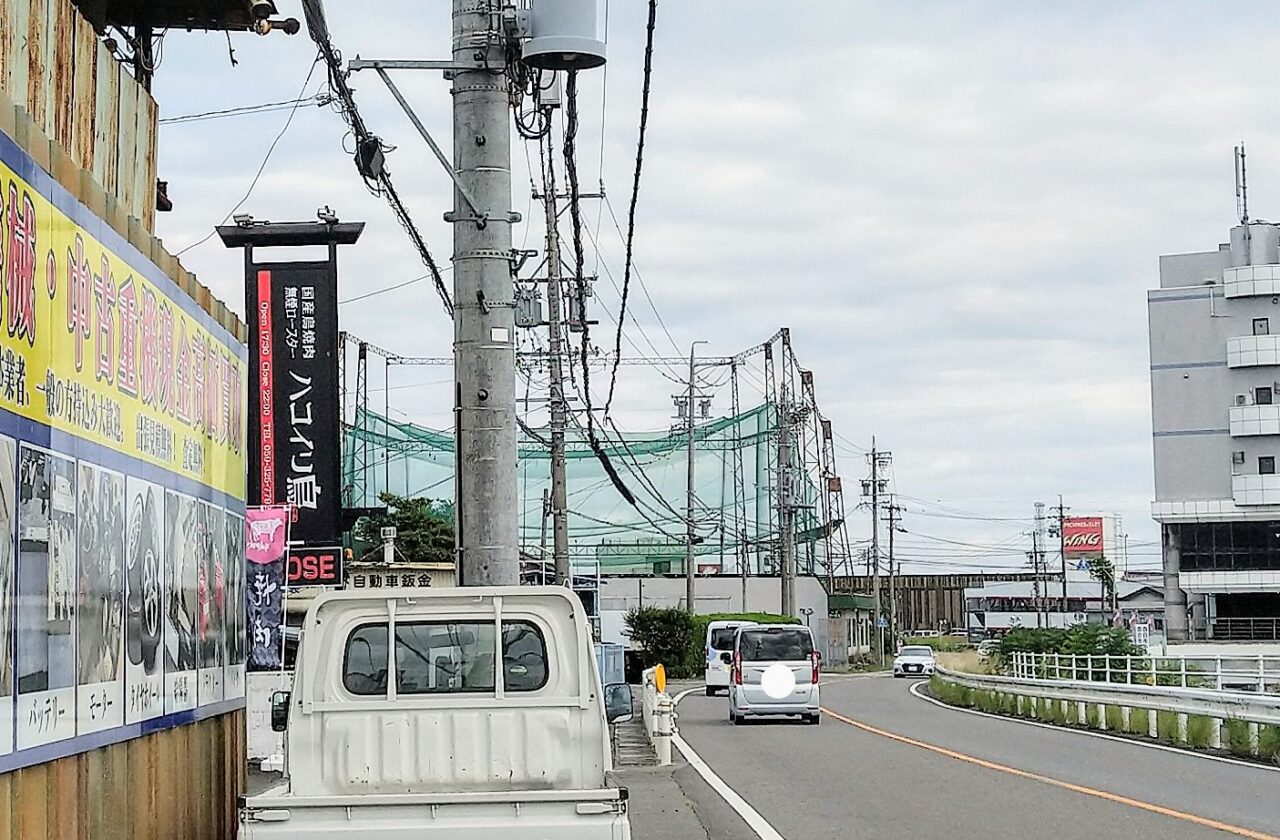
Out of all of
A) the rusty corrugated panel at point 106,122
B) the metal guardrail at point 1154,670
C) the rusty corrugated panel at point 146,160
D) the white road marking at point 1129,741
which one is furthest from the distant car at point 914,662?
the rusty corrugated panel at point 106,122

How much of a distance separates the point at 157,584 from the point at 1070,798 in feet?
35.3

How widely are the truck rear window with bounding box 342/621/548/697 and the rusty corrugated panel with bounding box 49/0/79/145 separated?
3.29 metres

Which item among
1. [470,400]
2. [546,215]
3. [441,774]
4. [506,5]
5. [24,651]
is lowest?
[441,774]

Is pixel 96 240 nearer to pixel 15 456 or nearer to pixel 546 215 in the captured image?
pixel 15 456

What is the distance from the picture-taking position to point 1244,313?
3127 inches

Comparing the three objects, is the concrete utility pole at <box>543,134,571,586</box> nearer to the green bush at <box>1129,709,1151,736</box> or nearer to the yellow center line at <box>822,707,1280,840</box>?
the yellow center line at <box>822,707,1280,840</box>

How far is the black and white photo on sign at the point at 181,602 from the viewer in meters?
9.58

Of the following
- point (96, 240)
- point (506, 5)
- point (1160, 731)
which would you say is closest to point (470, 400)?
point (506, 5)

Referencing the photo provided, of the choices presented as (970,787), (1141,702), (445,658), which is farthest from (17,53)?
(1141,702)

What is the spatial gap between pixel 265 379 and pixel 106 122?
1006cm

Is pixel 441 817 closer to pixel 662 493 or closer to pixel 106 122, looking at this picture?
pixel 106 122

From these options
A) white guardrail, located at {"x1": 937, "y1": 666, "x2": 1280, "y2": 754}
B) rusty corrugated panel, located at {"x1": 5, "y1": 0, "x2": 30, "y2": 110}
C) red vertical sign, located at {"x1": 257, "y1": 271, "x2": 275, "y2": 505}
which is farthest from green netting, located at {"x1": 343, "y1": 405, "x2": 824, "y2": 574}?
rusty corrugated panel, located at {"x1": 5, "y1": 0, "x2": 30, "y2": 110}

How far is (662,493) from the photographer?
8456 centimetres

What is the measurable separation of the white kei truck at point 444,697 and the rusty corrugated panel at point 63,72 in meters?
3.02
